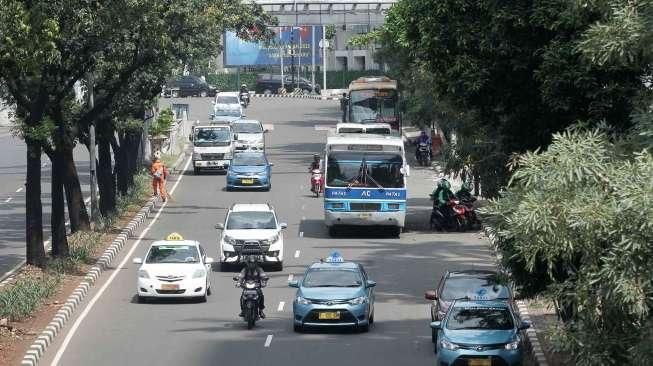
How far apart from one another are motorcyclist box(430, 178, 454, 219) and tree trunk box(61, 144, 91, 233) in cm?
1013

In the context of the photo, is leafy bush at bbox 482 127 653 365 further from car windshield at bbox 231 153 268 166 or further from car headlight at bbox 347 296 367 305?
car windshield at bbox 231 153 268 166

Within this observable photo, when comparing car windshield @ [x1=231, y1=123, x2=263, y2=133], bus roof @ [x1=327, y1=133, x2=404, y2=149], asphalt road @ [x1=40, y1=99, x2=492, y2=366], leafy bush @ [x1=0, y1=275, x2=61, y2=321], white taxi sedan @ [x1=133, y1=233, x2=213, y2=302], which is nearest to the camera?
asphalt road @ [x1=40, y1=99, x2=492, y2=366]

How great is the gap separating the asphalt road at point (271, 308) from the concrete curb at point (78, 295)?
19cm

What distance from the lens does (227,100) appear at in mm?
91062

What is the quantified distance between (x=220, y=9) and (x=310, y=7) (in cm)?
3646

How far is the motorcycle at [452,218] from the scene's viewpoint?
44.2 metres

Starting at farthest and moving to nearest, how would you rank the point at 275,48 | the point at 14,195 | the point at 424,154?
the point at 275,48, the point at 424,154, the point at 14,195

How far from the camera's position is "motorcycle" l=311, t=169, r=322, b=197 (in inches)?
2117

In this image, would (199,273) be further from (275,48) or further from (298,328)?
(275,48)

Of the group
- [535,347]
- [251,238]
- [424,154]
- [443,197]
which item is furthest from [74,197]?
[424,154]

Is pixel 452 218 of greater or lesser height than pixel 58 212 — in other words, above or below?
below

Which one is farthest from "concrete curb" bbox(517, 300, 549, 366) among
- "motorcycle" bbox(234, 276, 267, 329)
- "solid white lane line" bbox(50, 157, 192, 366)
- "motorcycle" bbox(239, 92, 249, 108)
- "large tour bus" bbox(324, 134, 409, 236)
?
"motorcycle" bbox(239, 92, 249, 108)

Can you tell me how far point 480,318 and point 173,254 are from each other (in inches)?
414

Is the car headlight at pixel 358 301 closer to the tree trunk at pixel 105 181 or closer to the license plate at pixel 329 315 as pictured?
the license plate at pixel 329 315
